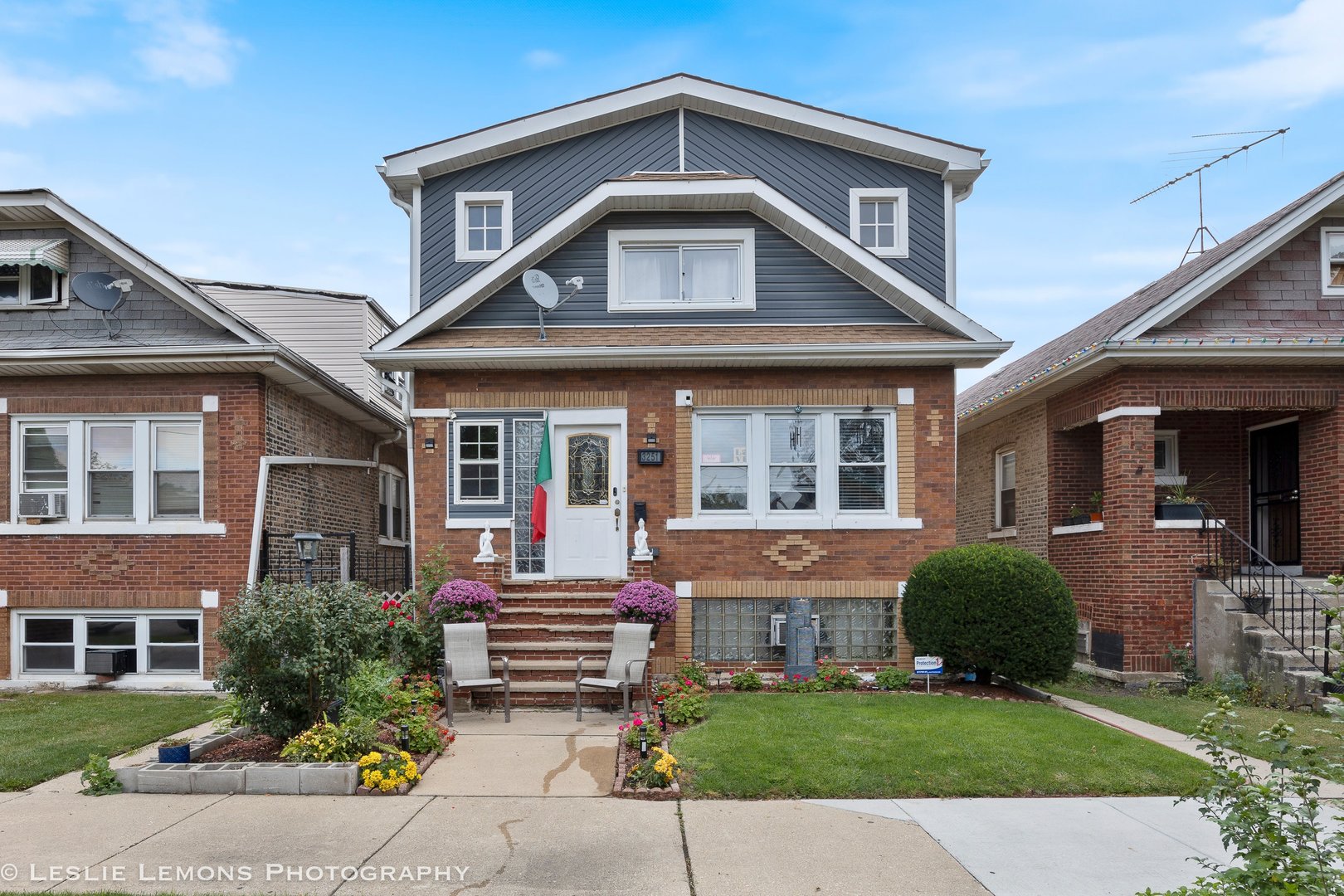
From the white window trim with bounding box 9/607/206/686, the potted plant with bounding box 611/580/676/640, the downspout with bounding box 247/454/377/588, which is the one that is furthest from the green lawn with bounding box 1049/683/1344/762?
the white window trim with bounding box 9/607/206/686

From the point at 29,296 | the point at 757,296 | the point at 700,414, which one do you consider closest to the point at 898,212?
the point at 757,296

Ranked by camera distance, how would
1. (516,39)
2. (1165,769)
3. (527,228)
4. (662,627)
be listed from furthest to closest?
(516,39) < (527,228) < (662,627) < (1165,769)

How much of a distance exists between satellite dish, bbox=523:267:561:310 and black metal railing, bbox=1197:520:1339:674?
28.7 ft

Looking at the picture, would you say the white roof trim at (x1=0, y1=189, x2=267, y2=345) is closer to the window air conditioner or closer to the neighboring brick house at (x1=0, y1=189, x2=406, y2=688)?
the neighboring brick house at (x1=0, y1=189, x2=406, y2=688)

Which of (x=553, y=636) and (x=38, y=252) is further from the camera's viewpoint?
(x=38, y=252)

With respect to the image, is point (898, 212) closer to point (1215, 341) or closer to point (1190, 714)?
point (1215, 341)

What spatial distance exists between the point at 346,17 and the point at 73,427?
7.30 m

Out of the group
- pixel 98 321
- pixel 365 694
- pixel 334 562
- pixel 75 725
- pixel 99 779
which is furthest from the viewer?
pixel 334 562

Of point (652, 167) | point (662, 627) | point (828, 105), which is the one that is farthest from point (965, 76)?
point (662, 627)

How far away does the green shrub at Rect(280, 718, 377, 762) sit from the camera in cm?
765

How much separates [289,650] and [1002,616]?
23.7ft

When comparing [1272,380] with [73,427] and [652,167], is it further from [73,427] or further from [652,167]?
[73,427]

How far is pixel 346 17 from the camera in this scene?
15117mm

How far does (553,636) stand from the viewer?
11.6 metres
